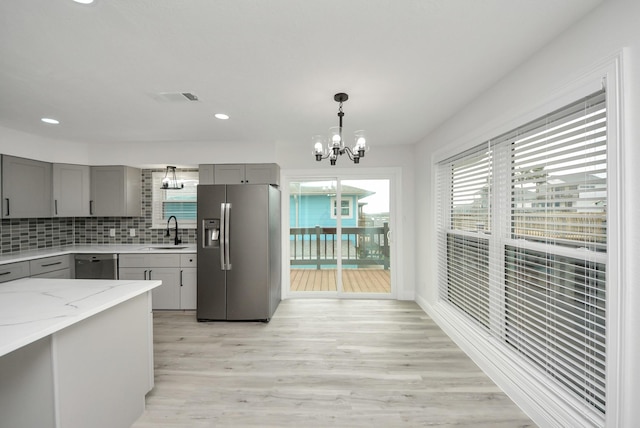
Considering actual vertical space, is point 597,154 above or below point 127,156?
below

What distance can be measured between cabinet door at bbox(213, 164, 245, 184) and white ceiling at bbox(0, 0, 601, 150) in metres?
0.98

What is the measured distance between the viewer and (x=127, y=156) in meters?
4.03

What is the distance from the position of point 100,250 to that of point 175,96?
8.72 ft

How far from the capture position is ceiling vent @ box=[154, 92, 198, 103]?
241cm

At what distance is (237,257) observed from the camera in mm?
3504

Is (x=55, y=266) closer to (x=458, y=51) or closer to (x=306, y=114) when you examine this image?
(x=306, y=114)

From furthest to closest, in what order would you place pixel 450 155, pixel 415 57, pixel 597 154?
pixel 450 155 → pixel 415 57 → pixel 597 154

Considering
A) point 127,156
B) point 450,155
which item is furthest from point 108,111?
point 450,155

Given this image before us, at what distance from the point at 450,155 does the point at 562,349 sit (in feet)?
6.57

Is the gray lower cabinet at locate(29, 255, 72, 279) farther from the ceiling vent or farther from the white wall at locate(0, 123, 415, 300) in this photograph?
the ceiling vent

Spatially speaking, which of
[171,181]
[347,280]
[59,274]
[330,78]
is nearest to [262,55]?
[330,78]

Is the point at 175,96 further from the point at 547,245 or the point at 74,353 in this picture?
the point at 547,245

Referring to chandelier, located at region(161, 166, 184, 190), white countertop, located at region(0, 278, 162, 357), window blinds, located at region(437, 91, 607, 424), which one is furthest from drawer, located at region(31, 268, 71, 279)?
window blinds, located at region(437, 91, 607, 424)

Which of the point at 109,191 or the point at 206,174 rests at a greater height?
the point at 206,174
